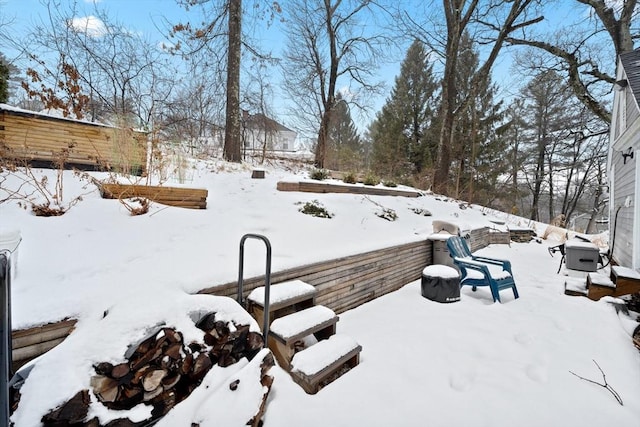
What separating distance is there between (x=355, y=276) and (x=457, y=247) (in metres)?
1.87

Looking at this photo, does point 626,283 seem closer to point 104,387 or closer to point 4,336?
point 104,387

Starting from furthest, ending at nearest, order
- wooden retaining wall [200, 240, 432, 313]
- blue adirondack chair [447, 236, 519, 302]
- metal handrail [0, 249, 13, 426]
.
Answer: blue adirondack chair [447, 236, 519, 302] < wooden retaining wall [200, 240, 432, 313] < metal handrail [0, 249, 13, 426]

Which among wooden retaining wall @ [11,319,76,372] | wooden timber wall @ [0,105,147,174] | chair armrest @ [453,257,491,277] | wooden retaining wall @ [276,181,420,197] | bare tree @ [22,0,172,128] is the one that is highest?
bare tree @ [22,0,172,128]

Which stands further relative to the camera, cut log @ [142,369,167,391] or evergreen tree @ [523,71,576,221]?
evergreen tree @ [523,71,576,221]

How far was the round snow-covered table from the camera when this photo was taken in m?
3.36

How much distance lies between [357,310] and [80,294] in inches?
93.5

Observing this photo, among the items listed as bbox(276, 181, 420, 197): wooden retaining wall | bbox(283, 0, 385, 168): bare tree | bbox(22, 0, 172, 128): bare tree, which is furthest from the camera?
bbox(283, 0, 385, 168): bare tree

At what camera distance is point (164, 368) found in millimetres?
1378

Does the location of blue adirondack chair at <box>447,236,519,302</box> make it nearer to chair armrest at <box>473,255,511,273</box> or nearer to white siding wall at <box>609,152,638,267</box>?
chair armrest at <box>473,255,511,273</box>

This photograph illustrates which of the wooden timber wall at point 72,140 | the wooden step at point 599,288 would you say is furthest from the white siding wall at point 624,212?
the wooden timber wall at point 72,140

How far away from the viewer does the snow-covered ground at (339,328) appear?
4.58ft

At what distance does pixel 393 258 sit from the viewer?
3.75 meters

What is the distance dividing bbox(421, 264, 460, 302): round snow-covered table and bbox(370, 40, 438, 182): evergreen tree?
12.5 metres

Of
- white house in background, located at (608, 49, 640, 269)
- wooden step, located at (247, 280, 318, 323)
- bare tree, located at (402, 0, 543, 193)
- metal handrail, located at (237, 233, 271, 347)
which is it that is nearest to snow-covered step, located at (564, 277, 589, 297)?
white house in background, located at (608, 49, 640, 269)
